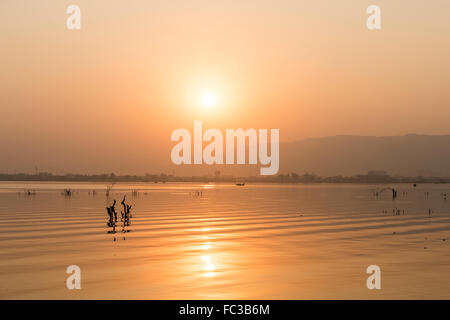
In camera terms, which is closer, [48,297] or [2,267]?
[48,297]

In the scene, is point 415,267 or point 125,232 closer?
point 415,267

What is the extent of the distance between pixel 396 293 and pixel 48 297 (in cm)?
1120

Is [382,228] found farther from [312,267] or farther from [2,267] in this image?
[2,267]

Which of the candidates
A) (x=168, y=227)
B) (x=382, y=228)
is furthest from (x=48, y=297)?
(x=382, y=228)

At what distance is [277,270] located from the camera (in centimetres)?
2156

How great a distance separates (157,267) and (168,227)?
1684 centimetres

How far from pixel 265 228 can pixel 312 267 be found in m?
16.5
